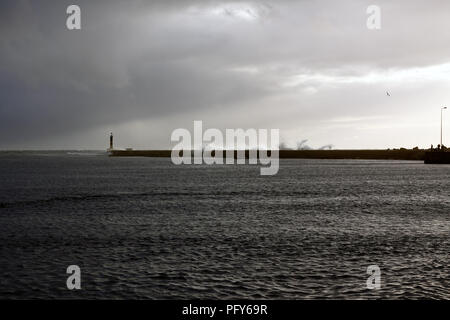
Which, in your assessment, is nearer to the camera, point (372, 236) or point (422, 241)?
point (422, 241)

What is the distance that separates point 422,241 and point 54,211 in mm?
33222

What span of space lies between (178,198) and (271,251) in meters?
35.8

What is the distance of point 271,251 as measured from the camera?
27.7 m
